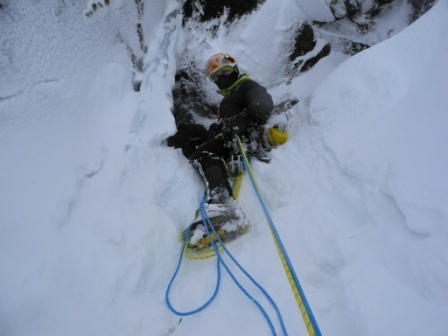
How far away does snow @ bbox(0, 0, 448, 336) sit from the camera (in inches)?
51.4

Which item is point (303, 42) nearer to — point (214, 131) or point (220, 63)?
point (220, 63)

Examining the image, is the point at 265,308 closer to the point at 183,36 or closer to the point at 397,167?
the point at 397,167

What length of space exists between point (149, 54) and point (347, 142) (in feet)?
7.44

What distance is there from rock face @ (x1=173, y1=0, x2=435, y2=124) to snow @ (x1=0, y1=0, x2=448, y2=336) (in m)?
1.05

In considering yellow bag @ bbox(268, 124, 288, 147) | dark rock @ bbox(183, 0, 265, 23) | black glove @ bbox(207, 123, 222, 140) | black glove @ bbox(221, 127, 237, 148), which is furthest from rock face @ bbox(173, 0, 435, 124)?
black glove @ bbox(221, 127, 237, 148)

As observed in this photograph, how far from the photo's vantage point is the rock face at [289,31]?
3.29 m

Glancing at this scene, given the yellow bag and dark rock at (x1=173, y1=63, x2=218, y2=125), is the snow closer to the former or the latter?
the yellow bag

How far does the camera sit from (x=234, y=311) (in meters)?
1.44

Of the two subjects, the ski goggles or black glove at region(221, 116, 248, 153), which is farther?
the ski goggles

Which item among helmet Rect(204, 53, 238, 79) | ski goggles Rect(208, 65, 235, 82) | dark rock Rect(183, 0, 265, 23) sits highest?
dark rock Rect(183, 0, 265, 23)

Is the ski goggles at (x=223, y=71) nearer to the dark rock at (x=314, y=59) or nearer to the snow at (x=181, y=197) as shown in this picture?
the snow at (x=181, y=197)

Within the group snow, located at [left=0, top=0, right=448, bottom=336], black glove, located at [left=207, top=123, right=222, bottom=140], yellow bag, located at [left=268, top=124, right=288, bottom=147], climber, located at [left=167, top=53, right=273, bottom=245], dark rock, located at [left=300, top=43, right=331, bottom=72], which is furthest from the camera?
dark rock, located at [left=300, top=43, right=331, bottom=72]

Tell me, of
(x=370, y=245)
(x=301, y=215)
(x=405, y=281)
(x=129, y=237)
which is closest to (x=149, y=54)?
(x=129, y=237)

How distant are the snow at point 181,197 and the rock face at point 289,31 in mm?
1050
